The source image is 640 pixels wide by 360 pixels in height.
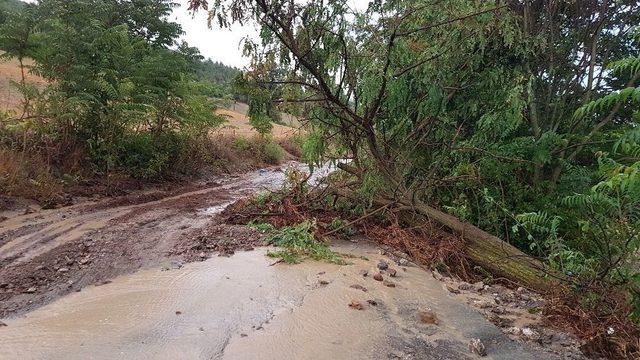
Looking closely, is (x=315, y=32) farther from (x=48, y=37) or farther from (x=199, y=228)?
(x=48, y=37)

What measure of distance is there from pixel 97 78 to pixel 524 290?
28.0 feet

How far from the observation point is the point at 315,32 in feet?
16.9

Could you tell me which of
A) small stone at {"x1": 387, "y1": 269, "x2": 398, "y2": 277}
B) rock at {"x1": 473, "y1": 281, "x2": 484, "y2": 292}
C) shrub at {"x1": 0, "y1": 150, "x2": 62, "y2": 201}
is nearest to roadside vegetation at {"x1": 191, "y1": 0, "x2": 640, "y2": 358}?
rock at {"x1": 473, "y1": 281, "x2": 484, "y2": 292}

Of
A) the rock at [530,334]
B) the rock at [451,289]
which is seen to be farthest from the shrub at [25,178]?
the rock at [530,334]

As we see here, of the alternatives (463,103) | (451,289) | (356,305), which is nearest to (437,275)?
(451,289)

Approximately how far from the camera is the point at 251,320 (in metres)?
3.38

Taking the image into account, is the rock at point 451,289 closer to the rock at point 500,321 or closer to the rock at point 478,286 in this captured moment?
the rock at point 478,286

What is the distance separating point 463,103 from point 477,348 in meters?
4.38

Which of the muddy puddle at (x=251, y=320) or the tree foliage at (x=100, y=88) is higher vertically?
the tree foliage at (x=100, y=88)

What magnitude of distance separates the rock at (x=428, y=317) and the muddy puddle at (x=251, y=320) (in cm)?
4

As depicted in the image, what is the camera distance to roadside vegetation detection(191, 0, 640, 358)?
5.28 metres

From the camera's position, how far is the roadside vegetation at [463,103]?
5277 mm

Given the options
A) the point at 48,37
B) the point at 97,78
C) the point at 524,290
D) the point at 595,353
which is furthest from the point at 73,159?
the point at 595,353

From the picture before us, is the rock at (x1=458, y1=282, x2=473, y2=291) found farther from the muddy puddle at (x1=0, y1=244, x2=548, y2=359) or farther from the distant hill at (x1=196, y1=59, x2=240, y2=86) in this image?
the distant hill at (x1=196, y1=59, x2=240, y2=86)
